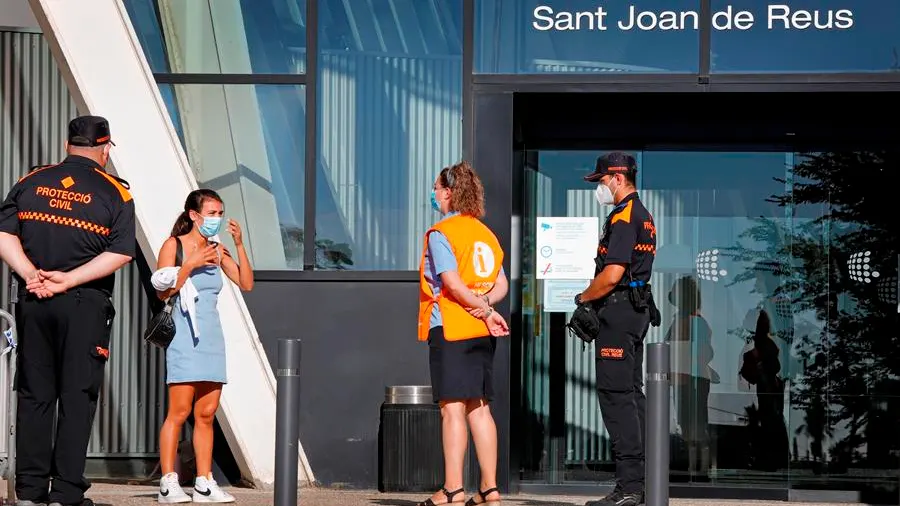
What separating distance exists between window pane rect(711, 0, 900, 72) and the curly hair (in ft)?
9.14

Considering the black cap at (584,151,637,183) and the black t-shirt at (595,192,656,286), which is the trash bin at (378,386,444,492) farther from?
the black cap at (584,151,637,183)

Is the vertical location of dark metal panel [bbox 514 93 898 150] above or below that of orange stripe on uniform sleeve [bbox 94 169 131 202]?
above

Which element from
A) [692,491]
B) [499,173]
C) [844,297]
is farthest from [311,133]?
[844,297]

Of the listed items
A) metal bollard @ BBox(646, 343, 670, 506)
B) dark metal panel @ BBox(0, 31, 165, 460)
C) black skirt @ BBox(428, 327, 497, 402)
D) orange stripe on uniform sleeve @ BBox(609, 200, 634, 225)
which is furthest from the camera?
dark metal panel @ BBox(0, 31, 165, 460)

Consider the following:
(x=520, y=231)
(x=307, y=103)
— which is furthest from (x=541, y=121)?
(x=307, y=103)

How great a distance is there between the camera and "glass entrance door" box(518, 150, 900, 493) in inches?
410

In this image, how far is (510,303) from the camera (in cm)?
1020

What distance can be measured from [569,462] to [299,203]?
268 cm

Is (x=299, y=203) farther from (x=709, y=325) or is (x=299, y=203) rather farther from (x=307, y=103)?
(x=709, y=325)

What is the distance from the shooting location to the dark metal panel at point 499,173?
10000 millimetres

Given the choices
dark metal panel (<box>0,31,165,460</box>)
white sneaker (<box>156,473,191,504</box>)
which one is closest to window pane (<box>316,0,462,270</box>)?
dark metal panel (<box>0,31,165,460</box>)

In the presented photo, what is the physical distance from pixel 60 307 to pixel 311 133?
353cm

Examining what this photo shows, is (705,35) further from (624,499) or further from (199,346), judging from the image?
(199,346)

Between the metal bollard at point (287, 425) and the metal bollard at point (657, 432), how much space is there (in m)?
1.65
